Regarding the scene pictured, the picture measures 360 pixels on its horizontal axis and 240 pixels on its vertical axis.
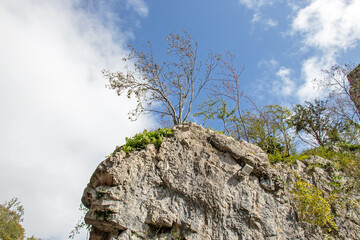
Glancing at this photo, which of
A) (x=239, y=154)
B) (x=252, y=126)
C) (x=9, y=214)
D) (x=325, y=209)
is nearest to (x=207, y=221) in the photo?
(x=239, y=154)

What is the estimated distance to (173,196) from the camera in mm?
6953

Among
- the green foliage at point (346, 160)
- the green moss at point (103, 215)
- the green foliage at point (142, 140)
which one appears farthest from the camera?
the green foliage at point (346, 160)

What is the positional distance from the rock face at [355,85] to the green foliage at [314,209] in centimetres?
1068

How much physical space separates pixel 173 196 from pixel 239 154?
2613 mm

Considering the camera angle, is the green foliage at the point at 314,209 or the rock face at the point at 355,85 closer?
the green foliage at the point at 314,209

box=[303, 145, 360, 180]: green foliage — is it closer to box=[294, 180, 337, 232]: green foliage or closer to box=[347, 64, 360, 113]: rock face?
box=[294, 180, 337, 232]: green foliage

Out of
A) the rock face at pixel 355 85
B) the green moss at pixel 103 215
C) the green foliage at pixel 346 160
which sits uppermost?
the rock face at pixel 355 85

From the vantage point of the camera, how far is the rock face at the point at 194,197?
6465 mm

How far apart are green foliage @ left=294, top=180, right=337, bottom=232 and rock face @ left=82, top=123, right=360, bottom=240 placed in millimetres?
214

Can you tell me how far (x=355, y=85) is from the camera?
1589cm

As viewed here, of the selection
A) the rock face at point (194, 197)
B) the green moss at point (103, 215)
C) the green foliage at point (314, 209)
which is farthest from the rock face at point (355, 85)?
the green moss at point (103, 215)

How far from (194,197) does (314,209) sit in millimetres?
3598

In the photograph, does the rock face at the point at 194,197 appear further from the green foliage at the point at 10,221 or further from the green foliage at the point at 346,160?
the green foliage at the point at 10,221

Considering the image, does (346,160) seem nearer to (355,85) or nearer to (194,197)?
(194,197)
